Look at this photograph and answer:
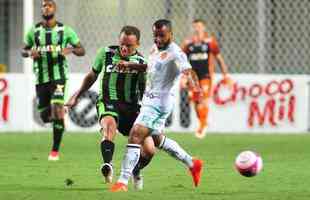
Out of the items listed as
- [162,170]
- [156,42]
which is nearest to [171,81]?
[156,42]

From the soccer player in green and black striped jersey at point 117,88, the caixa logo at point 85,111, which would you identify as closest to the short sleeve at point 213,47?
the caixa logo at point 85,111

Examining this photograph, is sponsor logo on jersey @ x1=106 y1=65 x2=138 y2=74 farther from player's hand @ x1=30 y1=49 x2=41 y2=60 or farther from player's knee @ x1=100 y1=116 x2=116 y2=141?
player's hand @ x1=30 y1=49 x2=41 y2=60

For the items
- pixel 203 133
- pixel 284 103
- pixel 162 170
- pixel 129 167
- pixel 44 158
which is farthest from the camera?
pixel 284 103

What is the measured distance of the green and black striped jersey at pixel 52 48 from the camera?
14.6m

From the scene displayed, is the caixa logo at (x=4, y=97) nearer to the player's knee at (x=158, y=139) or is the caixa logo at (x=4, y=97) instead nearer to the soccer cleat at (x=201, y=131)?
the soccer cleat at (x=201, y=131)

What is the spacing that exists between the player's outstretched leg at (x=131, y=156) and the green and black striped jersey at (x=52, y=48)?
4.71m

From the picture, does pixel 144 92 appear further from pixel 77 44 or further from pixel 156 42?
pixel 77 44

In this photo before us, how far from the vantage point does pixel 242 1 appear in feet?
71.6

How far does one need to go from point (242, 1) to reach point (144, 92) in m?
11.5

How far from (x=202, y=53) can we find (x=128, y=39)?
9.62 m

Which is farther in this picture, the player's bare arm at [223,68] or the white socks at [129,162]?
the player's bare arm at [223,68]

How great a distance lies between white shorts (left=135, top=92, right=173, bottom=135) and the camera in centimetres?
1006

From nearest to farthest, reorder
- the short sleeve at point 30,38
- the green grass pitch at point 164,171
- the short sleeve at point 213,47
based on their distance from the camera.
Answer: the green grass pitch at point 164,171
the short sleeve at point 30,38
the short sleeve at point 213,47

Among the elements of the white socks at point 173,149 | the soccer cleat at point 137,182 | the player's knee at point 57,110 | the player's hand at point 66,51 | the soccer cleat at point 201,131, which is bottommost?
the soccer cleat at point 201,131
